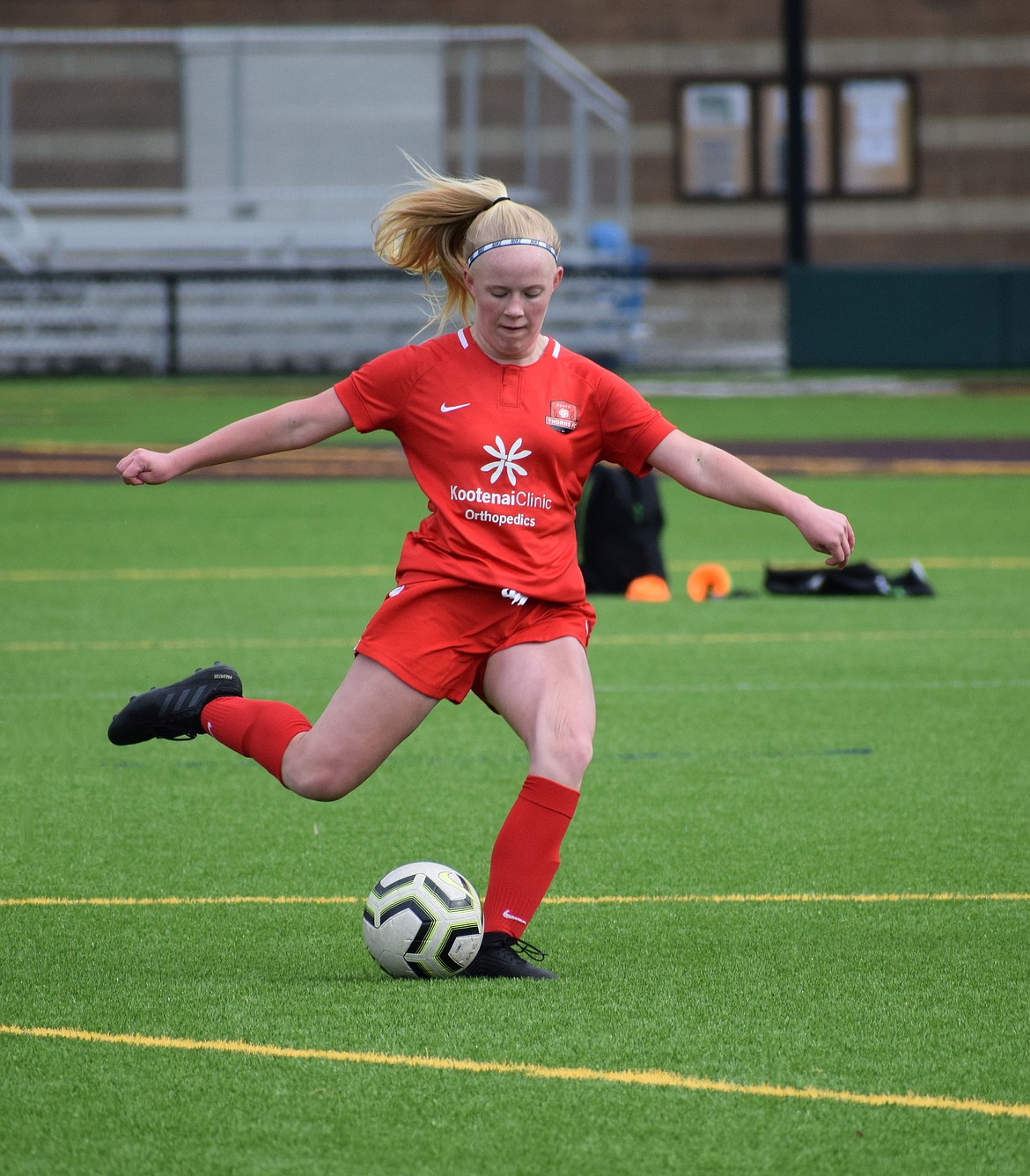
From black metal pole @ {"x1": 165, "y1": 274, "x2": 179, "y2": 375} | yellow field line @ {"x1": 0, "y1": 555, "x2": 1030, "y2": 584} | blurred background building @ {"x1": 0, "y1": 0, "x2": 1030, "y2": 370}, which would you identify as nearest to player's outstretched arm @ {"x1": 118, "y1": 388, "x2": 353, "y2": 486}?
yellow field line @ {"x1": 0, "y1": 555, "x2": 1030, "y2": 584}

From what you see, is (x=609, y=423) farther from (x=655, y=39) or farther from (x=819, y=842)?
(x=655, y=39)

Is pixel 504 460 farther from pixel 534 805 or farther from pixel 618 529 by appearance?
pixel 618 529

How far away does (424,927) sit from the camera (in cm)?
438

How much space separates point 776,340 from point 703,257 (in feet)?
14.9

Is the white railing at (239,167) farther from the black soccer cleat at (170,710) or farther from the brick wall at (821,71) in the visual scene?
the black soccer cleat at (170,710)

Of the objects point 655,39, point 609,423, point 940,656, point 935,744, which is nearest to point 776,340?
point 655,39

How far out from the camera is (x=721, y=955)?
4.62 m

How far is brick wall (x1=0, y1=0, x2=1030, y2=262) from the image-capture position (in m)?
35.2

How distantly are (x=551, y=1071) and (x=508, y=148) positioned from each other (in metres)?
29.4

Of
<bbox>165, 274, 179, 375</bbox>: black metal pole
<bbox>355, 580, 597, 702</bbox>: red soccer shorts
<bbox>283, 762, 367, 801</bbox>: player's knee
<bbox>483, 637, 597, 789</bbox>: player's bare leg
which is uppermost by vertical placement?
<bbox>165, 274, 179, 375</bbox>: black metal pole

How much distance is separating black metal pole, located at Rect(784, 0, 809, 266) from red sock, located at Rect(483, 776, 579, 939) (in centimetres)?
2577

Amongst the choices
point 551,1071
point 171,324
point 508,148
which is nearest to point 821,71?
point 508,148

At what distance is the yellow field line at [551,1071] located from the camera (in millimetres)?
3613

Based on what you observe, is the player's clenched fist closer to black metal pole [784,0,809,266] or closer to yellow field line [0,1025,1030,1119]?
yellow field line [0,1025,1030,1119]
